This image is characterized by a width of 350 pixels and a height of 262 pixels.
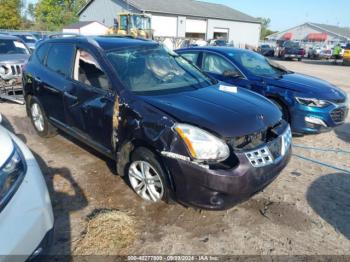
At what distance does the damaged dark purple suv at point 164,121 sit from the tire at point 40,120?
0.52 meters

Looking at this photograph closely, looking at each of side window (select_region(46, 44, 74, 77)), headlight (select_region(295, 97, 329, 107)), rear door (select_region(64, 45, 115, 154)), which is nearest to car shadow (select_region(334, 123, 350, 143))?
headlight (select_region(295, 97, 329, 107))

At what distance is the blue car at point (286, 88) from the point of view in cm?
519

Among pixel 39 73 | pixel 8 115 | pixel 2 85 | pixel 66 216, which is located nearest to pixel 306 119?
pixel 66 216

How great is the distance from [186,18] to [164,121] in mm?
37725

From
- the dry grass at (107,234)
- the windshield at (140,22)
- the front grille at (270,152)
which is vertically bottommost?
the dry grass at (107,234)

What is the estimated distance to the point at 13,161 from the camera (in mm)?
2225

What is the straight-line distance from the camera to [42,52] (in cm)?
520

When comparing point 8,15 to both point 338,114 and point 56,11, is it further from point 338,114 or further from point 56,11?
point 338,114

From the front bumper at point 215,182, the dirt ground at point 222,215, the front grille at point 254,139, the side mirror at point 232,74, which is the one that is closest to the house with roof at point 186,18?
the side mirror at point 232,74

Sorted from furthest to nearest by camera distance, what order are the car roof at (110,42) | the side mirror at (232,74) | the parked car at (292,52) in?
the parked car at (292,52) < the side mirror at (232,74) < the car roof at (110,42)

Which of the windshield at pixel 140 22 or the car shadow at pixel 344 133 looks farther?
the windshield at pixel 140 22

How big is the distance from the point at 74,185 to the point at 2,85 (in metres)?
5.17

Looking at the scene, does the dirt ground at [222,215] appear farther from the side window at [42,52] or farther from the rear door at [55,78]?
the side window at [42,52]

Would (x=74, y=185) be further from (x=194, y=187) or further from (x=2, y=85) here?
(x=2, y=85)
